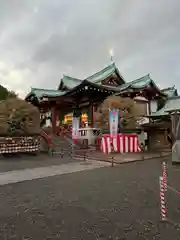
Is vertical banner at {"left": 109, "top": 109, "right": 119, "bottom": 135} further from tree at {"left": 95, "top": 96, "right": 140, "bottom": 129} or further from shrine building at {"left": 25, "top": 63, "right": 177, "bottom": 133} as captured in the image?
shrine building at {"left": 25, "top": 63, "right": 177, "bottom": 133}

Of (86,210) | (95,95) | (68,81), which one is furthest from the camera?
(68,81)

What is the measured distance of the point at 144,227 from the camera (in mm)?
3762

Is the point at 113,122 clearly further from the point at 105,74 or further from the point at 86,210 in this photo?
the point at 86,210

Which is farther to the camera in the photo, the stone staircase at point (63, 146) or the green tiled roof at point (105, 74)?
the green tiled roof at point (105, 74)

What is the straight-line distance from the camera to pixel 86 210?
4.65 meters

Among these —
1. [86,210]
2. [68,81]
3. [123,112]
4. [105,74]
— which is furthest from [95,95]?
[86,210]

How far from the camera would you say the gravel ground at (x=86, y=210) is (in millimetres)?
3578

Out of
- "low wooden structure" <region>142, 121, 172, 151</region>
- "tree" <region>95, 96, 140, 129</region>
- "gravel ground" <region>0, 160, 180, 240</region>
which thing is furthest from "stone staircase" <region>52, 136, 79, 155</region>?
"gravel ground" <region>0, 160, 180, 240</region>

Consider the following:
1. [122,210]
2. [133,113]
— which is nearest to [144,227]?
[122,210]

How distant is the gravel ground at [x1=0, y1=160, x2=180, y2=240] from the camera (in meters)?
3.58

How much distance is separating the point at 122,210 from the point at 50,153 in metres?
11.4

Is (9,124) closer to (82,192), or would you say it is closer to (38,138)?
(38,138)

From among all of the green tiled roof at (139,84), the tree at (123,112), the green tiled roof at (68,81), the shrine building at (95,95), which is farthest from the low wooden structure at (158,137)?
the green tiled roof at (68,81)

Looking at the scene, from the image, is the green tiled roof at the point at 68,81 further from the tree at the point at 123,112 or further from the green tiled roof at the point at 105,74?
the tree at the point at 123,112
